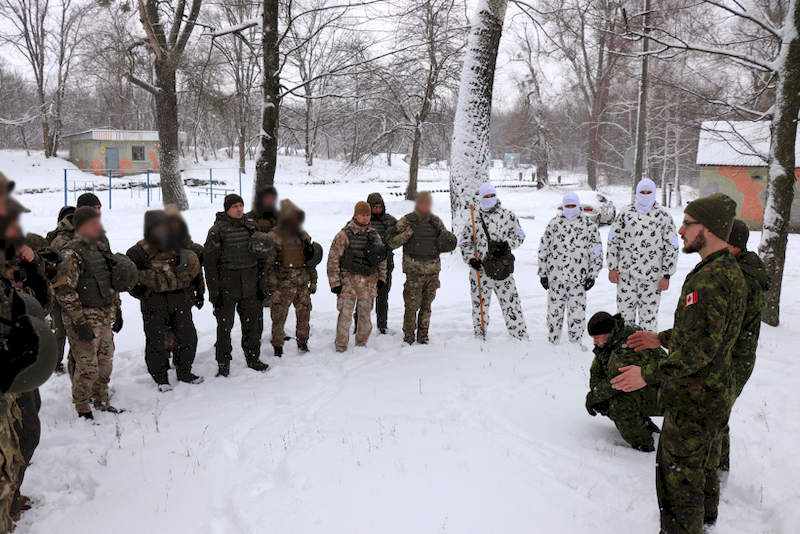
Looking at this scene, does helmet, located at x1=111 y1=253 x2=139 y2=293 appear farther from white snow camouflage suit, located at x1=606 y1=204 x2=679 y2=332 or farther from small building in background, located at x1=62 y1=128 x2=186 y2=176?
small building in background, located at x1=62 y1=128 x2=186 y2=176

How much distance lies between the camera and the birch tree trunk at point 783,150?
6.88m

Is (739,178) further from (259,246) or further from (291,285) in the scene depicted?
(259,246)

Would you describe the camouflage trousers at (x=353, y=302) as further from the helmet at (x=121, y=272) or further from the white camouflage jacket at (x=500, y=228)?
the helmet at (x=121, y=272)

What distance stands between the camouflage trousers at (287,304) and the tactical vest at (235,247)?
681 mm

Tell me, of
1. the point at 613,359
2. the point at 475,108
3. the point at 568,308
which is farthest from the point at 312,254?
the point at 475,108

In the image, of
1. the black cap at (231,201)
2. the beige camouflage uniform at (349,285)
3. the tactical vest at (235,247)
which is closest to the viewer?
the black cap at (231,201)

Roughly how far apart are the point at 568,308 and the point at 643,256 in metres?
1.12

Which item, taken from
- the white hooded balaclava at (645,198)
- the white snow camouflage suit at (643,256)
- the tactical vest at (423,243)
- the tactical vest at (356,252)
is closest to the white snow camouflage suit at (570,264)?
the white snow camouflage suit at (643,256)

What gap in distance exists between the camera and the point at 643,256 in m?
6.32

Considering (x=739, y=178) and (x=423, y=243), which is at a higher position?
(x=739, y=178)

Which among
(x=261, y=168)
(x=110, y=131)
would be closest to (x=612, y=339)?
(x=261, y=168)

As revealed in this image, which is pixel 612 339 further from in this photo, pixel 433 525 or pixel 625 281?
pixel 625 281

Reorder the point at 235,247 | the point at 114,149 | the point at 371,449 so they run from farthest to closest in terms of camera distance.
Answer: the point at 114,149 < the point at 235,247 < the point at 371,449

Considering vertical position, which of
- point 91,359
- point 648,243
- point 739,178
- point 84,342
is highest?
point 739,178
